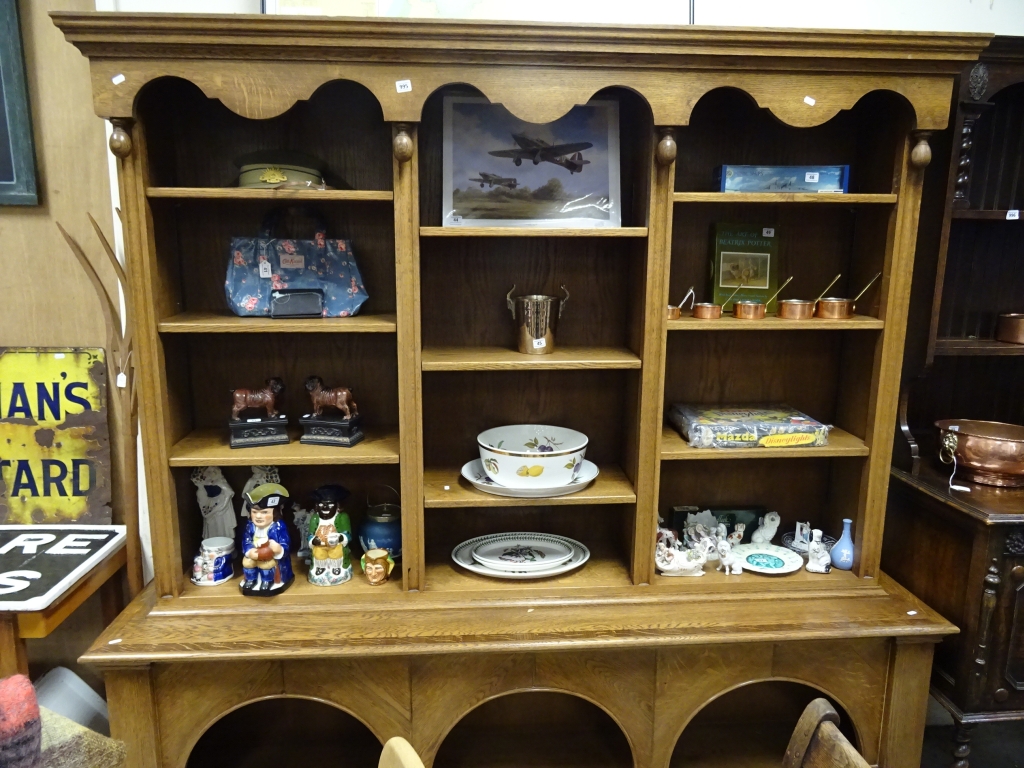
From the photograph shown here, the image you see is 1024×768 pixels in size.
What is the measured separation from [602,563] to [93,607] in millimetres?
1483

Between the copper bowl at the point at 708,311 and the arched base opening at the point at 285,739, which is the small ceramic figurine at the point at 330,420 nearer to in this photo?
the arched base opening at the point at 285,739

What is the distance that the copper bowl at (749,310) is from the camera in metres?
1.71

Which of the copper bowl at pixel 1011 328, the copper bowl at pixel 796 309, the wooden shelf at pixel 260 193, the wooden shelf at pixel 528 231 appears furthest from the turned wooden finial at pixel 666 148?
the copper bowl at pixel 1011 328

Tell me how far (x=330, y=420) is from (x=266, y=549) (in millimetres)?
345

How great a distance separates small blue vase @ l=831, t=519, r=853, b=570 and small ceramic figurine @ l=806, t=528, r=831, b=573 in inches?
1.0

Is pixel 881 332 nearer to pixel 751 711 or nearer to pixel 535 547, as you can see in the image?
pixel 535 547

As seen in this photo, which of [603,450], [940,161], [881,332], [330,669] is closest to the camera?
[330,669]

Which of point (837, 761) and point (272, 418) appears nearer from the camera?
point (837, 761)

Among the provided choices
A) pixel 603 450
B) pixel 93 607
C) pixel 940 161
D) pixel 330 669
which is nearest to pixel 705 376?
pixel 603 450

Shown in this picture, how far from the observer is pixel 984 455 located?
5.81ft

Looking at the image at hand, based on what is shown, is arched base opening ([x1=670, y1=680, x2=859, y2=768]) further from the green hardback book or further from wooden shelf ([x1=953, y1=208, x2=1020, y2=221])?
wooden shelf ([x1=953, y1=208, x2=1020, y2=221])

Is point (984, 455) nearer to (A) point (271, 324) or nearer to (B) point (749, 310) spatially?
(B) point (749, 310)

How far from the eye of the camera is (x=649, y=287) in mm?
1612

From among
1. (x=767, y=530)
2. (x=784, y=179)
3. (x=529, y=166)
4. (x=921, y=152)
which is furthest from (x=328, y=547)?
(x=921, y=152)
